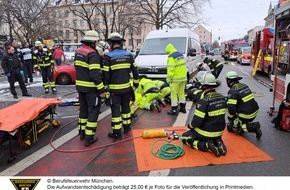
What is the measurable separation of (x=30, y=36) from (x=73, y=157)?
2795 centimetres

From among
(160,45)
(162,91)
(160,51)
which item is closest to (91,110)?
(162,91)

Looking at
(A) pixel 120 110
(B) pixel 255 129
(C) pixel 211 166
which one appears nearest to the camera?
(C) pixel 211 166

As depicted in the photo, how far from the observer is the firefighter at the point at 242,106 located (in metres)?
5.29

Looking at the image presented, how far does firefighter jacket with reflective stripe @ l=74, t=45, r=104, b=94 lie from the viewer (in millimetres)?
4793

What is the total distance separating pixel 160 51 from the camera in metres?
10.8

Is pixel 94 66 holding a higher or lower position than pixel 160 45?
lower

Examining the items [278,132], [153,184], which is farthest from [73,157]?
[278,132]

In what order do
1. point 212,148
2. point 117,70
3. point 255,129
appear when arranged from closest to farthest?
point 212,148
point 117,70
point 255,129

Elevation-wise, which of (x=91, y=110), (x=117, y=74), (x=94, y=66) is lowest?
(x=91, y=110)

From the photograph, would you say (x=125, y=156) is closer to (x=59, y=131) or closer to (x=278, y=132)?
(x=59, y=131)

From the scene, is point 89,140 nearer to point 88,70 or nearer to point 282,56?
point 88,70

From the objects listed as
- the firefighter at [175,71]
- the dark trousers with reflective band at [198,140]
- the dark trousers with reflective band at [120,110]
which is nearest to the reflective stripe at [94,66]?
the dark trousers with reflective band at [120,110]

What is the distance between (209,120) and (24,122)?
3026 mm

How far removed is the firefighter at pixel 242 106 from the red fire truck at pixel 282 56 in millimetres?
1481
